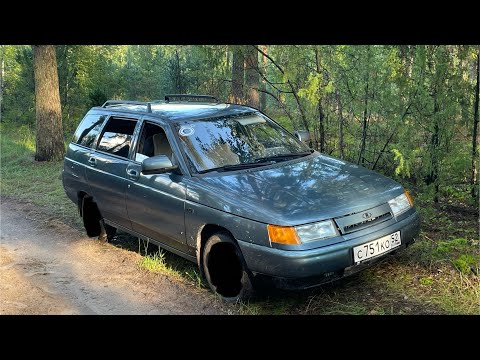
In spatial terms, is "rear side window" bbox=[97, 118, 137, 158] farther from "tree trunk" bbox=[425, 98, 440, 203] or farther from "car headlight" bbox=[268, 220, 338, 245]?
"tree trunk" bbox=[425, 98, 440, 203]

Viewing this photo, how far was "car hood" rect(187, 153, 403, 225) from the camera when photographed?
4.21m

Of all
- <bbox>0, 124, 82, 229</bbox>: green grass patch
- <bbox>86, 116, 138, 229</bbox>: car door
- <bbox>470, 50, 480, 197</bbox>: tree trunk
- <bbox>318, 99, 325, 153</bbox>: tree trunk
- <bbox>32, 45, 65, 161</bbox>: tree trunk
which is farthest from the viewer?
<bbox>32, 45, 65, 161</bbox>: tree trunk

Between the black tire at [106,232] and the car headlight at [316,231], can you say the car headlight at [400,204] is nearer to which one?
the car headlight at [316,231]

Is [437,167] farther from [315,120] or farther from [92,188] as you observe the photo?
[92,188]

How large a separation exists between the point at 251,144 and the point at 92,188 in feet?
7.97

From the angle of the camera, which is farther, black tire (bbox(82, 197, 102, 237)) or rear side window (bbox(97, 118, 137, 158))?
black tire (bbox(82, 197, 102, 237))

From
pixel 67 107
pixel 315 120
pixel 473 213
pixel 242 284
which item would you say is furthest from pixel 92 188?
pixel 67 107

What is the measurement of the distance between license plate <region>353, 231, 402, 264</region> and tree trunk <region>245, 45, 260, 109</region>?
4.50 metres

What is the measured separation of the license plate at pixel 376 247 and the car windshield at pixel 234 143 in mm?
1460

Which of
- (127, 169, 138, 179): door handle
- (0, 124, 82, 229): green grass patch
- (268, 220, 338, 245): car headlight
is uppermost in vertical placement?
(127, 169, 138, 179): door handle

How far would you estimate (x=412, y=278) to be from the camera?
4.80m

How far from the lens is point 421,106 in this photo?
662 centimetres

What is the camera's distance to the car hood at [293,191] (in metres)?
4.21

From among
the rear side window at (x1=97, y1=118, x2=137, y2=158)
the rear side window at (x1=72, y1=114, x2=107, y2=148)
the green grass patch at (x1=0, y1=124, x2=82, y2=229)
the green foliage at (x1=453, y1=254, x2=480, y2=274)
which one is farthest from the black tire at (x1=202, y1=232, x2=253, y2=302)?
the green grass patch at (x1=0, y1=124, x2=82, y2=229)
